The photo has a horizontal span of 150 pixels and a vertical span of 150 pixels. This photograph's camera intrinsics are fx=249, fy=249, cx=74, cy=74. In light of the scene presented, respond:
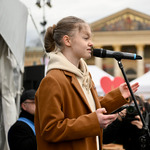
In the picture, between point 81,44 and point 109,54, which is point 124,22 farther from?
point 81,44

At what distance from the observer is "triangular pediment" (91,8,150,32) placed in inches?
1467

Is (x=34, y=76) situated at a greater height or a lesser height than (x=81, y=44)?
lesser

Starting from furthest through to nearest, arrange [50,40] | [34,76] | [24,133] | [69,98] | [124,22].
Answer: [124,22], [34,76], [24,133], [50,40], [69,98]

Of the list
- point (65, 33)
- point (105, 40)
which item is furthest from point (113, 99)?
point (105, 40)

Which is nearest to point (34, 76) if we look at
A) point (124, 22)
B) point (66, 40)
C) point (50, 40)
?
point (50, 40)

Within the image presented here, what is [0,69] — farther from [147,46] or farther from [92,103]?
[147,46]

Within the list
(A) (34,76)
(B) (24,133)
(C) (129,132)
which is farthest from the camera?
(A) (34,76)

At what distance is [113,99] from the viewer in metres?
1.48

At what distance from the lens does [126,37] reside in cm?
3725

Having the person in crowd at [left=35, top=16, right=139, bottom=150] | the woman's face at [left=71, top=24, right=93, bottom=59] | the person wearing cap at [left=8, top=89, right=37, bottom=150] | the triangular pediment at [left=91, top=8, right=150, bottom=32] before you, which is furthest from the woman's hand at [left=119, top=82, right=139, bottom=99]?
the triangular pediment at [left=91, top=8, right=150, bottom=32]

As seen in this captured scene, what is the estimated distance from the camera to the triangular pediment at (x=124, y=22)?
37250 mm

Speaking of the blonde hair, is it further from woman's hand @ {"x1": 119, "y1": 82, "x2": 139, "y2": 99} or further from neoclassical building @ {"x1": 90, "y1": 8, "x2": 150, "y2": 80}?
neoclassical building @ {"x1": 90, "y1": 8, "x2": 150, "y2": 80}

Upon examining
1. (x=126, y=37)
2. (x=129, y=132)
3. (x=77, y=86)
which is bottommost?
(x=126, y=37)

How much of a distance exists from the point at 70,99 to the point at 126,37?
3729cm
